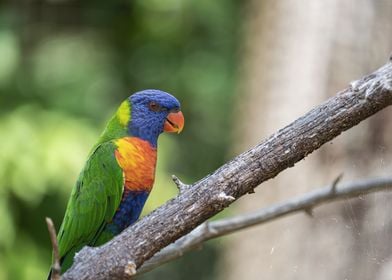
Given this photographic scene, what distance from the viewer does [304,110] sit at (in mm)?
3223

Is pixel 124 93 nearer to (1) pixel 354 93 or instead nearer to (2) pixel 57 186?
(2) pixel 57 186

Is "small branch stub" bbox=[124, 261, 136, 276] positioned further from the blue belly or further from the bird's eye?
the bird's eye

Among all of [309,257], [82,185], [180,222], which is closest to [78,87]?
[309,257]

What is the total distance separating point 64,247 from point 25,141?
5.07 ft

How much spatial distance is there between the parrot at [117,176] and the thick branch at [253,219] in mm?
190

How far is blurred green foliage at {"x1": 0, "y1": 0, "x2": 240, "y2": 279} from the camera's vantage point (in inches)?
138

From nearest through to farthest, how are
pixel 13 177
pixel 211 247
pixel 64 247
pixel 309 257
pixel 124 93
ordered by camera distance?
pixel 64 247 < pixel 309 257 < pixel 13 177 < pixel 124 93 < pixel 211 247

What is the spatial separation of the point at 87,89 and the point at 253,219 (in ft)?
7.24

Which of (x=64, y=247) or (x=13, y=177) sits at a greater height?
(x=13, y=177)

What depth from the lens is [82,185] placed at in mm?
2076

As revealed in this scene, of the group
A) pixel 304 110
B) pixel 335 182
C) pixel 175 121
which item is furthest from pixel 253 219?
pixel 304 110

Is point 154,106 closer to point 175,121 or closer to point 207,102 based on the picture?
point 175,121

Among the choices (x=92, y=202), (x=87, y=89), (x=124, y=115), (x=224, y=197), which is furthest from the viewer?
(x=87, y=89)

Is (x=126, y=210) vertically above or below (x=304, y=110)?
below
